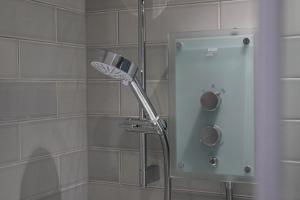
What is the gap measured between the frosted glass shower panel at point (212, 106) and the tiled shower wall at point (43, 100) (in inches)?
14.0

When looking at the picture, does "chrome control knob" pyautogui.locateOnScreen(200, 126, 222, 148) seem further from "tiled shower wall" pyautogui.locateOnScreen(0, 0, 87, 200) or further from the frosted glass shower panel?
"tiled shower wall" pyautogui.locateOnScreen(0, 0, 87, 200)

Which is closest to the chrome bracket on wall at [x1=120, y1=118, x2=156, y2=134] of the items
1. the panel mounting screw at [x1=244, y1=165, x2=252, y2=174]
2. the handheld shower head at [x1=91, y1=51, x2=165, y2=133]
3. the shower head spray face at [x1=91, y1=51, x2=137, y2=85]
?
the handheld shower head at [x1=91, y1=51, x2=165, y2=133]

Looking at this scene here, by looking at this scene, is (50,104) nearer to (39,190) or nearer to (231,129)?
(39,190)

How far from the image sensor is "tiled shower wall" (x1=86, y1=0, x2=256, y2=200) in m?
1.16

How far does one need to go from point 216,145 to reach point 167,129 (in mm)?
152

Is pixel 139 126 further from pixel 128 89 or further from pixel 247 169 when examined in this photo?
pixel 247 169

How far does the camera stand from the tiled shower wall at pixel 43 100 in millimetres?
1064

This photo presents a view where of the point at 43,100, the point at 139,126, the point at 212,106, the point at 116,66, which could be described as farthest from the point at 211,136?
the point at 43,100

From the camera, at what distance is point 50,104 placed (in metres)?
1.22

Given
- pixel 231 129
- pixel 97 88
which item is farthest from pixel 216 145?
pixel 97 88

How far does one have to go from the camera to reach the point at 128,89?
1304 millimetres

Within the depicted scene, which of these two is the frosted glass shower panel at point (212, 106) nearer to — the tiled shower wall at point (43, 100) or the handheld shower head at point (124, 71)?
the handheld shower head at point (124, 71)

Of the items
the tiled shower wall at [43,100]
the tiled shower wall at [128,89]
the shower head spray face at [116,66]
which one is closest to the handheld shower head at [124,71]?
the shower head spray face at [116,66]

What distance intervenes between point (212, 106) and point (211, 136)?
0.08 metres
